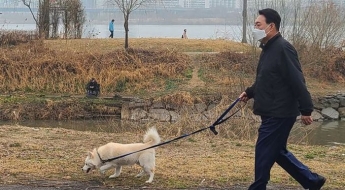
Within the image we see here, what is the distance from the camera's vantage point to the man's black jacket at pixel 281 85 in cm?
545

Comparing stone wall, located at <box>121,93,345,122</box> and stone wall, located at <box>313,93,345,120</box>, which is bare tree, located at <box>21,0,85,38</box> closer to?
stone wall, located at <box>121,93,345,122</box>

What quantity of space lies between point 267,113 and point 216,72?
21711 mm

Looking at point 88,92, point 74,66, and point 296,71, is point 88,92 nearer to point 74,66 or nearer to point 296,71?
→ point 74,66

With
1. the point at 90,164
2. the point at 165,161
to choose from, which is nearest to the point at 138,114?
the point at 165,161

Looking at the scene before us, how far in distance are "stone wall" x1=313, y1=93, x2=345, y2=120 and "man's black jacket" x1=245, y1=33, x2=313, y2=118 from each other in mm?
19128

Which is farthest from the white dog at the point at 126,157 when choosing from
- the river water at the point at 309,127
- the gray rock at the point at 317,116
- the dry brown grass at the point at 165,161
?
the gray rock at the point at 317,116

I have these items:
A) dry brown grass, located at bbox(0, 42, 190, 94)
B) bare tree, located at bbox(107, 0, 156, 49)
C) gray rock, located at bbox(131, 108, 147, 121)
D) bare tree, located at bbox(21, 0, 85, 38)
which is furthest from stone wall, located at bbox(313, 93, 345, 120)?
bare tree, located at bbox(21, 0, 85, 38)

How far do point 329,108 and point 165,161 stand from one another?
17657 mm

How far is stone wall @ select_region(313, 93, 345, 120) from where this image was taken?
79.5ft

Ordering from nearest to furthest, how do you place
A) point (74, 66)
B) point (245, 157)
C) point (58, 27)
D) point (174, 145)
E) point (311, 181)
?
point (311, 181) < point (245, 157) < point (174, 145) < point (74, 66) < point (58, 27)

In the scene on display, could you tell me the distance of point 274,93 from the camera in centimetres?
555

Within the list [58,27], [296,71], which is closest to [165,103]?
[58,27]

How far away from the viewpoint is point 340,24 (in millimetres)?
30672

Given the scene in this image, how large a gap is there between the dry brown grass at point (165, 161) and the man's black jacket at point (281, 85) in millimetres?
1762
